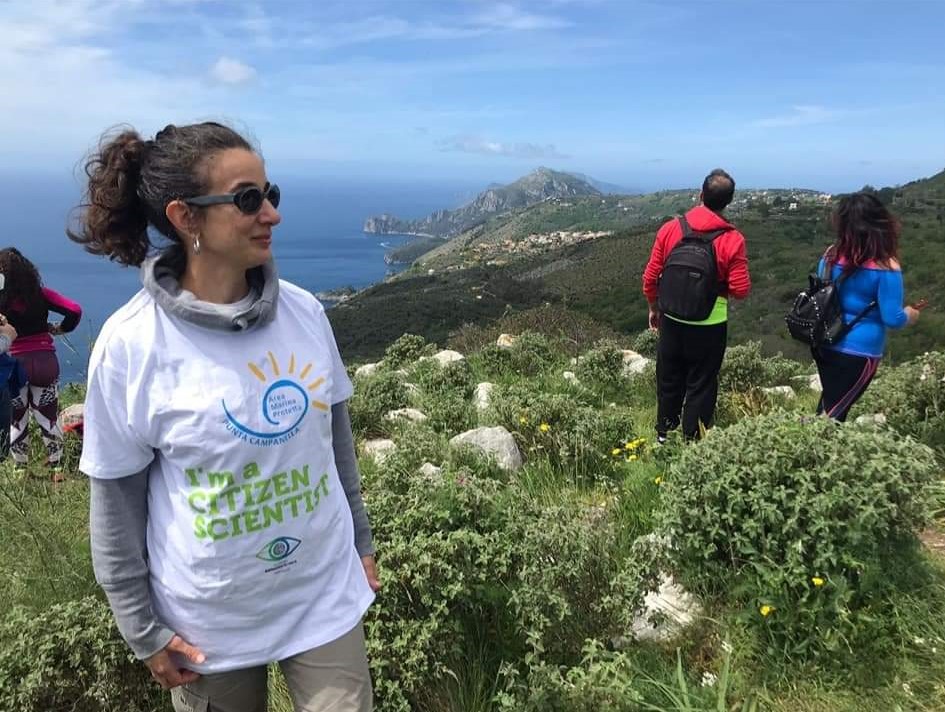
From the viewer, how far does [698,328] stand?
4.07 meters

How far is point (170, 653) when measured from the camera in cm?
152

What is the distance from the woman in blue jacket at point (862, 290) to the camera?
3.57m

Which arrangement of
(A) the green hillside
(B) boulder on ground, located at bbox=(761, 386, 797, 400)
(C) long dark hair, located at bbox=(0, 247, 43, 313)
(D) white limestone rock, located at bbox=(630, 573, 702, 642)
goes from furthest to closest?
(A) the green hillside < (B) boulder on ground, located at bbox=(761, 386, 797, 400) < (C) long dark hair, located at bbox=(0, 247, 43, 313) < (D) white limestone rock, located at bbox=(630, 573, 702, 642)

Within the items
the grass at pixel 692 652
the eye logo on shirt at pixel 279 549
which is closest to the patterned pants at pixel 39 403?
the grass at pixel 692 652

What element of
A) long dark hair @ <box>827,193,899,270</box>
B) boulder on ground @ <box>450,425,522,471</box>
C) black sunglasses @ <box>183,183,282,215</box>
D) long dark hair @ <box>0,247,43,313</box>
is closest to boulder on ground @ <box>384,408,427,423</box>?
boulder on ground @ <box>450,425,522,471</box>

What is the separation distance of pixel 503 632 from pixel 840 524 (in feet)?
4.01

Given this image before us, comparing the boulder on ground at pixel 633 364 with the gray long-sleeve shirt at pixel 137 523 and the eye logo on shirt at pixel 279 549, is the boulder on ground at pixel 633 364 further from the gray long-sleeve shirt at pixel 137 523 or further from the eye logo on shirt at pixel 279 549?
the gray long-sleeve shirt at pixel 137 523

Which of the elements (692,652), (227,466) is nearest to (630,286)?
(692,652)

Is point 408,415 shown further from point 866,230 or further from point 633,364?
point 866,230

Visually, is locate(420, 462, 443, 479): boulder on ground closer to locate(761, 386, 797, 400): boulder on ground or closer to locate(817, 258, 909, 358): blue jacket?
locate(817, 258, 909, 358): blue jacket

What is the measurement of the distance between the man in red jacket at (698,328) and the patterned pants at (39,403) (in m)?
4.18

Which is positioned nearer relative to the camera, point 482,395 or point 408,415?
point 408,415

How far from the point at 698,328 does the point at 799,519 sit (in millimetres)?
1885

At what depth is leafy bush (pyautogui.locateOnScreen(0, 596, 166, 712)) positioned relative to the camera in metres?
2.01
